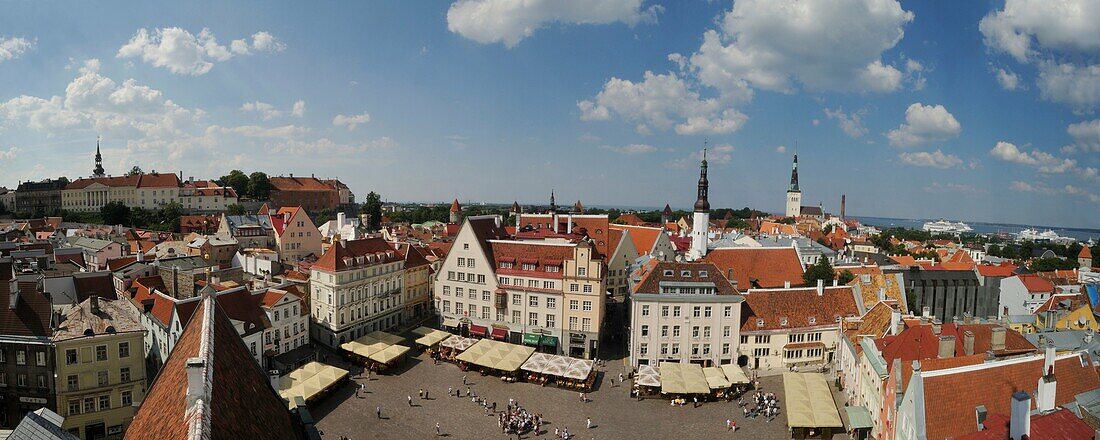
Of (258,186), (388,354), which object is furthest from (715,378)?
(258,186)

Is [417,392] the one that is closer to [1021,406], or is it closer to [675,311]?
[675,311]

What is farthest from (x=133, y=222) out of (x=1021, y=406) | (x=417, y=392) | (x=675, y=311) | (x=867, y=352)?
(x=1021, y=406)

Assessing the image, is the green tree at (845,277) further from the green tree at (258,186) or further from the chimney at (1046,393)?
the green tree at (258,186)

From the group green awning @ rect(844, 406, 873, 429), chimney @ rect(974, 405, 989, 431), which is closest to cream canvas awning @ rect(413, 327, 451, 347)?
green awning @ rect(844, 406, 873, 429)

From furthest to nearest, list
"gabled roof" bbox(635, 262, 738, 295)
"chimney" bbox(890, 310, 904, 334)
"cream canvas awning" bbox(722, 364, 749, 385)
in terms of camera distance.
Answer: "gabled roof" bbox(635, 262, 738, 295) < "cream canvas awning" bbox(722, 364, 749, 385) < "chimney" bbox(890, 310, 904, 334)

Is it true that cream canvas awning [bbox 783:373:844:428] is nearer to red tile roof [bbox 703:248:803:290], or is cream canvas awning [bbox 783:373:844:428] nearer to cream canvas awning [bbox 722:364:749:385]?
cream canvas awning [bbox 722:364:749:385]

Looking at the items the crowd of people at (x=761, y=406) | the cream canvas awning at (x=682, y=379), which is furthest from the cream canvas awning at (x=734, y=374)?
the cream canvas awning at (x=682, y=379)

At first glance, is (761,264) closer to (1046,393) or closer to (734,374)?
(734,374)
